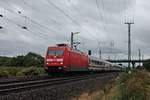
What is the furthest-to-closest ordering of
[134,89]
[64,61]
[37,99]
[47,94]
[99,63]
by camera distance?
[99,63]
[64,61]
[47,94]
[37,99]
[134,89]

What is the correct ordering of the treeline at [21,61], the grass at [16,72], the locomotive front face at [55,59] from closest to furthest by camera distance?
the locomotive front face at [55,59] < the grass at [16,72] < the treeline at [21,61]

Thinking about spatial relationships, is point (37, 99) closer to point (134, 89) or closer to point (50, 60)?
point (134, 89)

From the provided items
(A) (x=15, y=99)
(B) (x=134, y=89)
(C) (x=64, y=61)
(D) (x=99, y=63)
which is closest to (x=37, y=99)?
(A) (x=15, y=99)

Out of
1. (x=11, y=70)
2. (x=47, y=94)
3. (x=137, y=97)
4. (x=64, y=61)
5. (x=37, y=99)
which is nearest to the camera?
(x=137, y=97)

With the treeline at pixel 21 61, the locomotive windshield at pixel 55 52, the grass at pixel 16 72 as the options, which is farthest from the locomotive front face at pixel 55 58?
the treeline at pixel 21 61

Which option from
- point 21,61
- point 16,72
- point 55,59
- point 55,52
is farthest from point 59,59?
point 21,61

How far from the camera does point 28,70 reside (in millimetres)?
38812

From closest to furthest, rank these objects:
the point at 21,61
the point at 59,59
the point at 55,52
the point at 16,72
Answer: the point at 59,59 < the point at 55,52 < the point at 16,72 < the point at 21,61

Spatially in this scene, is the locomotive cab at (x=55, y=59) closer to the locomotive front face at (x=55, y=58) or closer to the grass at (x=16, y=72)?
the locomotive front face at (x=55, y=58)

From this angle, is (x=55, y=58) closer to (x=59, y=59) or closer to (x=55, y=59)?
(x=55, y=59)

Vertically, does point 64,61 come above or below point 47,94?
above

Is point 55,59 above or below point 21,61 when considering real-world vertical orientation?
below

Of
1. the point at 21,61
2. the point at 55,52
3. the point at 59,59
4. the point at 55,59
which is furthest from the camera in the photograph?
the point at 21,61

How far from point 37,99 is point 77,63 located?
25423 millimetres
